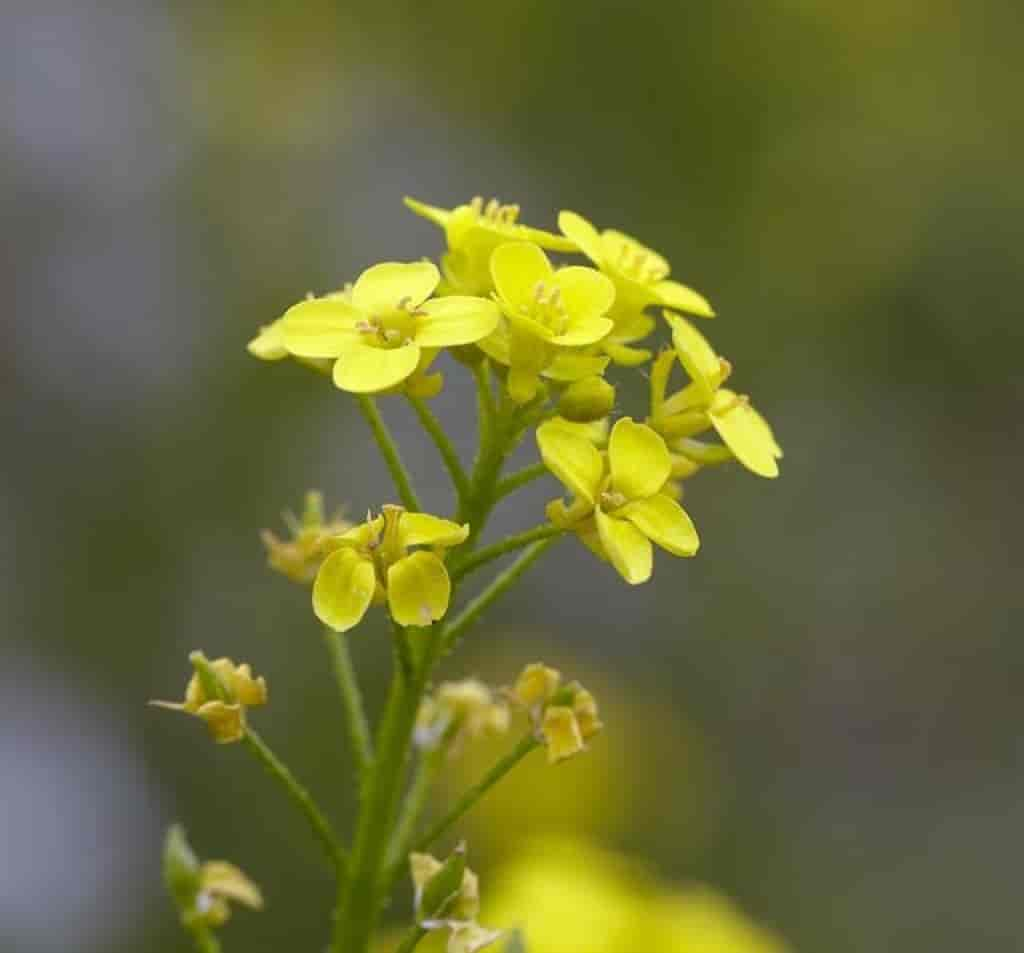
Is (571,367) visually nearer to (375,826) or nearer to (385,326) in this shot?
(385,326)

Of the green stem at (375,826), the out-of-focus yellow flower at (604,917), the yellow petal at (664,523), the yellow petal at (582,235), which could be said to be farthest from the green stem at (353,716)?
the out-of-focus yellow flower at (604,917)

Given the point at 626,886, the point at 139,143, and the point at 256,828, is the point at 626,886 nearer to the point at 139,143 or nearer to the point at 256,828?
the point at 256,828

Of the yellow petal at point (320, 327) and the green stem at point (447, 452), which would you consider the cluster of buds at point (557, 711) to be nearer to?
the green stem at point (447, 452)

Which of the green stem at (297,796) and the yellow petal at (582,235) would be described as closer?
the green stem at (297,796)

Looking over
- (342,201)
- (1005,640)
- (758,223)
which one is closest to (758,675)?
(1005,640)

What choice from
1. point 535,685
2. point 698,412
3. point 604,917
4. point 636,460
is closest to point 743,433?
point 698,412
